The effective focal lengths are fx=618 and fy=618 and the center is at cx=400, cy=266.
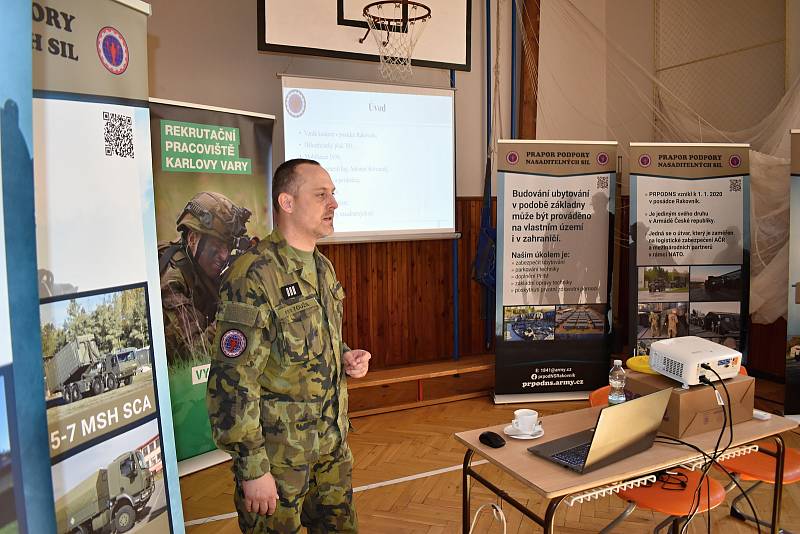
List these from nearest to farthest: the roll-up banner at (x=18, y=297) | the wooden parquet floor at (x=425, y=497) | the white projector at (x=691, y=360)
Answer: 1. the roll-up banner at (x=18, y=297)
2. the white projector at (x=691, y=360)
3. the wooden parquet floor at (x=425, y=497)

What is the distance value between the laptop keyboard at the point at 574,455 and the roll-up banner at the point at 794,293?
3005mm

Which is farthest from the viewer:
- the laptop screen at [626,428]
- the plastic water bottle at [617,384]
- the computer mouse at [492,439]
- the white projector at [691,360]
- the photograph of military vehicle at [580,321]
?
the photograph of military vehicle at [580,321]

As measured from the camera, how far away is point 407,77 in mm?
5148

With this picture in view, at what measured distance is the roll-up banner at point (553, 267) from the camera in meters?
4.70

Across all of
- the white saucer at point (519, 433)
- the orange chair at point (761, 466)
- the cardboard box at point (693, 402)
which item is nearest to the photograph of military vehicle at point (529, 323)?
the orange chair at point (761, 466)

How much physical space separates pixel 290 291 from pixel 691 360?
143 cm

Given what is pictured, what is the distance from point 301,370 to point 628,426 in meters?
1.03

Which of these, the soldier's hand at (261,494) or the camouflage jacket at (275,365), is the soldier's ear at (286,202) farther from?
the soldier's hand at (261,494)

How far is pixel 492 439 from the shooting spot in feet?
6.86

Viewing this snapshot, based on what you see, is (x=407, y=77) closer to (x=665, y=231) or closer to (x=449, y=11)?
(x=449, y=11)

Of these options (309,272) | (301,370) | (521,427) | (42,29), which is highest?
(42,29)

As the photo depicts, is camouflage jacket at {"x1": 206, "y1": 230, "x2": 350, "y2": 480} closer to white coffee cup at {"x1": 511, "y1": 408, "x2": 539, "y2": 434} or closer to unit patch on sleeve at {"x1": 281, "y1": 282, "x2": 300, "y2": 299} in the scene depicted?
unit patch on sleeve at {"x1": 281, "y1": 282, "x2": 300, "y2": 299}

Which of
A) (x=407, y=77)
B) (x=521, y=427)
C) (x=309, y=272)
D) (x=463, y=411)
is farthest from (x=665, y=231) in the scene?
(x=309, y=272)

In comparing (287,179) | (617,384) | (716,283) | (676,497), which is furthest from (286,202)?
(716,283)
